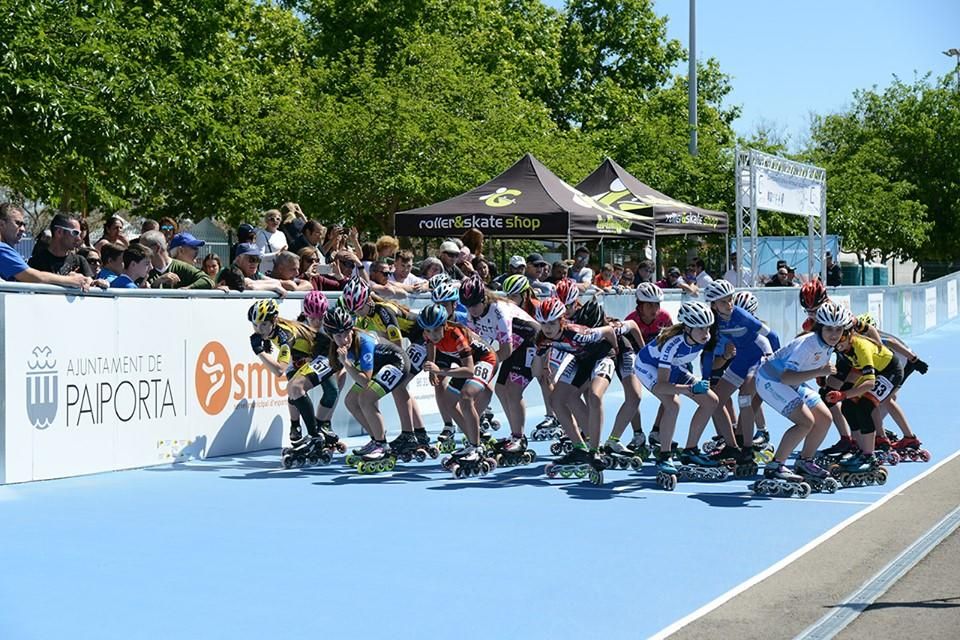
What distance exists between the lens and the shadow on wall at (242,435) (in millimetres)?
13680

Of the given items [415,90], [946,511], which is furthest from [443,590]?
[415,90]

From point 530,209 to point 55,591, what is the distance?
15.8 meters

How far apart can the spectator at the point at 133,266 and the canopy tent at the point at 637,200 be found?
14249mm

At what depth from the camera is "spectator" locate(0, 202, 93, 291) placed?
36.8ft

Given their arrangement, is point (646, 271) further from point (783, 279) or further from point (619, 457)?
point (619, 457)

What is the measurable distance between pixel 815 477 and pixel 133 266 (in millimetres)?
6690

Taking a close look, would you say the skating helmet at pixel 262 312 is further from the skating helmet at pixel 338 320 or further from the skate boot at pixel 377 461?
the skate boot at pixel 377 461

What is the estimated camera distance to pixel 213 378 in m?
13.6

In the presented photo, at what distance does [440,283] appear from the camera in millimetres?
12086

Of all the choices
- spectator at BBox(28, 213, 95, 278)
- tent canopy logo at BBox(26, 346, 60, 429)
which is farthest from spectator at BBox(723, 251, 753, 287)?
tent canopy logo at BBox(26, 346, 60, 429)

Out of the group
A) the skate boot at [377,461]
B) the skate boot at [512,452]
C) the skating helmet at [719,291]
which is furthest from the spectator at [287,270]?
the skating helmet at [719,291]

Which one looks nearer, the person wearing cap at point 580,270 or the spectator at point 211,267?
the spectator at point 211,267

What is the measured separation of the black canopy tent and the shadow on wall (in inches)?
342

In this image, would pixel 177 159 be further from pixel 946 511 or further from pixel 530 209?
pixel 946 511
